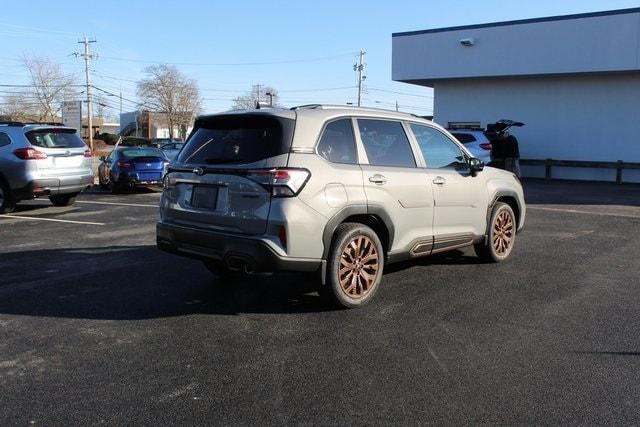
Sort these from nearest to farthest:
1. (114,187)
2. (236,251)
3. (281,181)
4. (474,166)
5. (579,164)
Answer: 1. (281,181)
2. (236,251)
3. (474,166)
4. (114,187)
5. (579,164)

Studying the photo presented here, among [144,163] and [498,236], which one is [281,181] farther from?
[144,163]

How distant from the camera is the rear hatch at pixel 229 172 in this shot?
512 centimetres

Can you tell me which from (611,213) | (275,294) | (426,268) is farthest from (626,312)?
(611,213)

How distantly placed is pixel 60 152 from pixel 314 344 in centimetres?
972

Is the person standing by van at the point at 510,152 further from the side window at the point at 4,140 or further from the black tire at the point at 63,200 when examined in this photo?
the side window at the point at 4,140

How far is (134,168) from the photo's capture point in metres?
17.4

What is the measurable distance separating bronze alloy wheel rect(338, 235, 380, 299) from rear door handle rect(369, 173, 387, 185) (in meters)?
0.54

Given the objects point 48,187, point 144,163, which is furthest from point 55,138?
point 144,163

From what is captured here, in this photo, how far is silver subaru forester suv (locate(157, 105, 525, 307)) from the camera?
16.7 ft

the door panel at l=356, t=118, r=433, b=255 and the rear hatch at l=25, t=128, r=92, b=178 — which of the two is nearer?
the door panel at l=356, t=118, r=433, b=255

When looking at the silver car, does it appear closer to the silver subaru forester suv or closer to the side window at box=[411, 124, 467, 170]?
the silver subaru forester suv

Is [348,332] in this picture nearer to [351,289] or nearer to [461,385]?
[351,289]

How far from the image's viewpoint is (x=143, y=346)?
4625 millimetres

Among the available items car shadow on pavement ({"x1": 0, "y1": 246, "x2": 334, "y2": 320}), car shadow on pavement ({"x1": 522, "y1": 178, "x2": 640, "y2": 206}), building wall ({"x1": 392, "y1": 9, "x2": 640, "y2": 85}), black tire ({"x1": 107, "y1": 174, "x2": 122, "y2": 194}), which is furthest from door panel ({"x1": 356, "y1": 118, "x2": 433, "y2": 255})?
building wall ({"x1": 392, "y1": 9, "x2": 640, "y2": 85})
